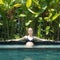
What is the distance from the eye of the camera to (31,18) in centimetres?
888

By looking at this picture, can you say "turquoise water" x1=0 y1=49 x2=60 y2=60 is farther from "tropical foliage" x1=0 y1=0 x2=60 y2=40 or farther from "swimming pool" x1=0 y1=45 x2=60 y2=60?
"tropical foliage" x1=0 y1=0 x2=60 y2=40

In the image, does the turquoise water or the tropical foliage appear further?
the tropical foliage

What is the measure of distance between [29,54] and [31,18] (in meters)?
2.59

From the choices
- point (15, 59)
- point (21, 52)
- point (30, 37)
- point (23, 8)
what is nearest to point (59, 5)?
point (23, 8)

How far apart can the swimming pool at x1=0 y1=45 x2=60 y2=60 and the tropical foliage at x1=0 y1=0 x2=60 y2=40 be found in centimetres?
179

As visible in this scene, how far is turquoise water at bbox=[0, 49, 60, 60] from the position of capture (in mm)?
6047

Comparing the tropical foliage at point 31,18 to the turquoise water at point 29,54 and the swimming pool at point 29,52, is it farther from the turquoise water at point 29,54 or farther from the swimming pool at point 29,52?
the turquoise water at point 29,54

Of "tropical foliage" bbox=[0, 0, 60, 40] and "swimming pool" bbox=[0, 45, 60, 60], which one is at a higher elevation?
"tropical foliage" bbox=[0, 0, 60, 40]

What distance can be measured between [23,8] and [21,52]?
2279 millimetres

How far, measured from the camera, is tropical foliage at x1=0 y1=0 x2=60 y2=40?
862cm

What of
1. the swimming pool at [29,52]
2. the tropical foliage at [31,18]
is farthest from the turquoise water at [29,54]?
the tropical foliage at [31,18]

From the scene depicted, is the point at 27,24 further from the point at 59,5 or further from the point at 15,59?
the point at 15,59

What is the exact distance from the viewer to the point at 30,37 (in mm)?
7582

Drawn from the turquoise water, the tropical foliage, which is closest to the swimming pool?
the turquoise water
